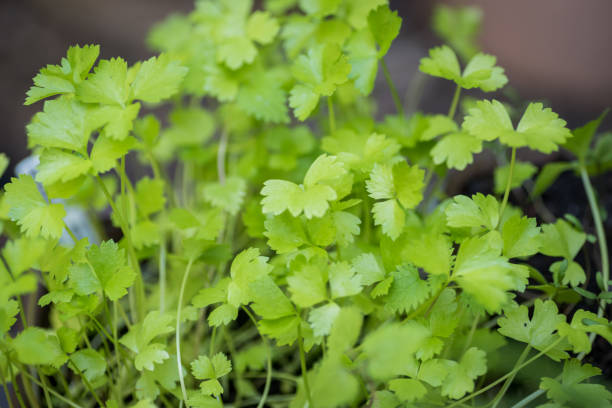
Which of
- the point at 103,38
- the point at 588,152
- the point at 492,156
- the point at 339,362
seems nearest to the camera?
the point at 339,362

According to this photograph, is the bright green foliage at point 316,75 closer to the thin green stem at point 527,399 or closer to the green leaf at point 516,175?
the green leaf at point 516,175

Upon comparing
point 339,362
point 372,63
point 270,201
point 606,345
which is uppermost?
point 372,63

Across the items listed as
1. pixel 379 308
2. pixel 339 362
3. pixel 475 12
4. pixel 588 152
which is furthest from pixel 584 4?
pixel 339 362

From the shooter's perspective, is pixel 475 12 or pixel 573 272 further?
pixel 475 12

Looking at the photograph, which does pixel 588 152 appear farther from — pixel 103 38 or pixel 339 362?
pixel 103 38

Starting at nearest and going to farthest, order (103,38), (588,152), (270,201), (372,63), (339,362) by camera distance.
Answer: (339,362) → (270,201) → (372,63) → (588,152) → (103,38)

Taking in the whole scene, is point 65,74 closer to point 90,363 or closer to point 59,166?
point 59,166

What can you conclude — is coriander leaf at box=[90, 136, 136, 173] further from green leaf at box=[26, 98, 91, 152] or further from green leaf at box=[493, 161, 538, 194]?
green leaf at box=[493, 161, 538, 194]

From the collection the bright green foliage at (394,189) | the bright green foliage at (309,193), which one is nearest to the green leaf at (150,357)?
the bright green foliage at (309,193)
